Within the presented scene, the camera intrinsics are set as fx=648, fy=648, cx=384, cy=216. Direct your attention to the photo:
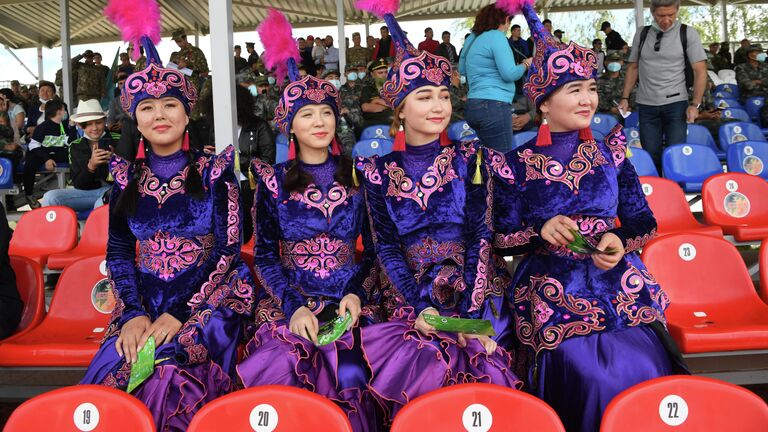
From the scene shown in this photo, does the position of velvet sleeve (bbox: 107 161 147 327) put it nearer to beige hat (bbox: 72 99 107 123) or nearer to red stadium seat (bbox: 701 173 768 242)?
beige hat (bbox: 72 99 107 123)

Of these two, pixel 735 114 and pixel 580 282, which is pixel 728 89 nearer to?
pixel 735 114

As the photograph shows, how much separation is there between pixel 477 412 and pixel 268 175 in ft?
4.65

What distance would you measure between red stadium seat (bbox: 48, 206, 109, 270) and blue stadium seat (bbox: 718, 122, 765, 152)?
6.09 m

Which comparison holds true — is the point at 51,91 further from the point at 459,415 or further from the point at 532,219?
the point at 459,415

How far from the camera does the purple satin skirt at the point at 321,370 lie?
2078 mm

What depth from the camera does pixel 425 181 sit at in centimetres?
244

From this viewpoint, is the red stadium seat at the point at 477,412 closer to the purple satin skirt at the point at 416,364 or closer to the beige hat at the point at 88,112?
the purple satin skirt at the point at 416,364

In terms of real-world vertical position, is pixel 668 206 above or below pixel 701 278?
above

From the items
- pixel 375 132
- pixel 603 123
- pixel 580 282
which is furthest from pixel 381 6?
pixel 603 123

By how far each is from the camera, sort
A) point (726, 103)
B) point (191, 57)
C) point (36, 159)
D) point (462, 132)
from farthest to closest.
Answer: point (726, 103) < point (36, 159) < point (191, 57) < point (462, 132)

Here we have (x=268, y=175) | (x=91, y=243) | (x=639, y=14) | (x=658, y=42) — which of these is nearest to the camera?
(x=268, y=175)

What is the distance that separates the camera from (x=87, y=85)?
9273mm

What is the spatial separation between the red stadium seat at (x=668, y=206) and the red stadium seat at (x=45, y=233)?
3.54m

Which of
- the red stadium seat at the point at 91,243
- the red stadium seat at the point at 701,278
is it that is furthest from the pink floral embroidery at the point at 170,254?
the red stadium seat at the point at 701,278
